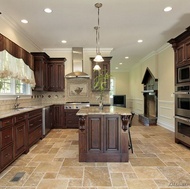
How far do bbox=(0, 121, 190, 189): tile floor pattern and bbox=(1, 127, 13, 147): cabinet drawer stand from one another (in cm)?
48

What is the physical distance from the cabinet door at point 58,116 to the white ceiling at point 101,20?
7.66 feet

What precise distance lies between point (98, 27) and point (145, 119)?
14.3 ft

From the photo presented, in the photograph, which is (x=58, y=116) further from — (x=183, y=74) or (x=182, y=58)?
(x=182, y=58)

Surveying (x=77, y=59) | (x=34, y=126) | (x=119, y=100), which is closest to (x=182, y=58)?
(x=77, y=59)

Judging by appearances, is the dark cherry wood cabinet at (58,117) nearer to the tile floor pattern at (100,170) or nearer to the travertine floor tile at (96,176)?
the tile floor pattern at (100,170)

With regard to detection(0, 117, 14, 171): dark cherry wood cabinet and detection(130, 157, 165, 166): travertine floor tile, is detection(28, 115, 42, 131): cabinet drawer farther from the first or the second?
detection(130, 157, 165, 166): travertine floor tile

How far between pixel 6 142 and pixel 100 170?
1.65 m

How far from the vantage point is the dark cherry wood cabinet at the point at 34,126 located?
→ 11.9 feet

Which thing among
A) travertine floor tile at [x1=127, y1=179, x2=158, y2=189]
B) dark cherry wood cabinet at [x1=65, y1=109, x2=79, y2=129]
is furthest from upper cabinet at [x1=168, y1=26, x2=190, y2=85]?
dark cherry wood cabinet at [x1=65, y1=109, x2=79, y2=129]

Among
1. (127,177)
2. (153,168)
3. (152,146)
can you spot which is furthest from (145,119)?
(127,177)

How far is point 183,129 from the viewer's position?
3.76 m

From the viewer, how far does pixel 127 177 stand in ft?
A: 7.98

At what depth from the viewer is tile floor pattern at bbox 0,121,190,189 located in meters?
2.25

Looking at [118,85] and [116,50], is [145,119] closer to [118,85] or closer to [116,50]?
[116,50]
